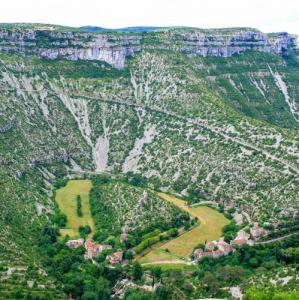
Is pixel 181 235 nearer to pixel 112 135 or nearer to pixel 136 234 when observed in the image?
pixel 136 234

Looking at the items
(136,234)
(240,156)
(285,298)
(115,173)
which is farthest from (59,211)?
(285,298)

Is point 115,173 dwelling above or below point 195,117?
below

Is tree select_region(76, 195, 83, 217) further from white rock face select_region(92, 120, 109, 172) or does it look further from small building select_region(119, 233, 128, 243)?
white rock face select_region(92, 120, 109, 172)

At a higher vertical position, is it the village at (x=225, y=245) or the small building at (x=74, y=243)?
the village at (x=225, y=245)

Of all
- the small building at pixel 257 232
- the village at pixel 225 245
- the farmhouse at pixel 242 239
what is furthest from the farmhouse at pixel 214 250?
the small building at pixel 257 232

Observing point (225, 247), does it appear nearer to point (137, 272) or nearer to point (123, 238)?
point (123, 238)

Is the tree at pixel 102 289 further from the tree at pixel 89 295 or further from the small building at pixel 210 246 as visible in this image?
the small building at pixel 210 246

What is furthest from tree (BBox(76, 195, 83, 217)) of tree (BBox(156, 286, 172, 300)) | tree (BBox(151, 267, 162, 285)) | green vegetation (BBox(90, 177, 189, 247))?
tree (BBox(156, 286, 172, 300))
